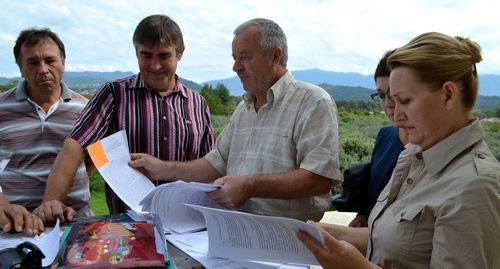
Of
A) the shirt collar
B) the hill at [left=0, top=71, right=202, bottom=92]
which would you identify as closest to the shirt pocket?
the hill at [left=0, top=71, right=202, bottom=92]

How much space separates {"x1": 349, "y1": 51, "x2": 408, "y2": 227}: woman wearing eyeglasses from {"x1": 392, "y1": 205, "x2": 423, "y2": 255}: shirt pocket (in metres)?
0.68

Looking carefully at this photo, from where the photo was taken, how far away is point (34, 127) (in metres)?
2.39

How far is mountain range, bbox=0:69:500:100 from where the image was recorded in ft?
8.11

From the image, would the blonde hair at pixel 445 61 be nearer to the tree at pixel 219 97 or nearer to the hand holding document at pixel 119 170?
the hand holding document at pixel 119 170

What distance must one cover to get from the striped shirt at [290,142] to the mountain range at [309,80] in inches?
7.5

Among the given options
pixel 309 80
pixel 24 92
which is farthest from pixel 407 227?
pixel 24 92

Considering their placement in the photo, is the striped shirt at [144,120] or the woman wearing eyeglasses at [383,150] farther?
the striped shirt at [144,120]

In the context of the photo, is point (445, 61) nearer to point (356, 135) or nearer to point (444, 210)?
point (444, 210)

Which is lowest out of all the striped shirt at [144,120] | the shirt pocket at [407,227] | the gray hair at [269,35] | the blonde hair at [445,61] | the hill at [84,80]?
→ the shirt pocket at [407,227]

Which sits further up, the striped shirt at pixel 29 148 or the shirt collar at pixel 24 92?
the shirt collar at pixel 24 92

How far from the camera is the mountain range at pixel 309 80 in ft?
8.11

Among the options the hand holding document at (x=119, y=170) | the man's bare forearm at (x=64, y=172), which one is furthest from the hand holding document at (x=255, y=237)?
the man's bare forearm at (x=64, y=172)

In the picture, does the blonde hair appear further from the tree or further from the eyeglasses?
the tree

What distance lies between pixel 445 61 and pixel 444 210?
37cm
